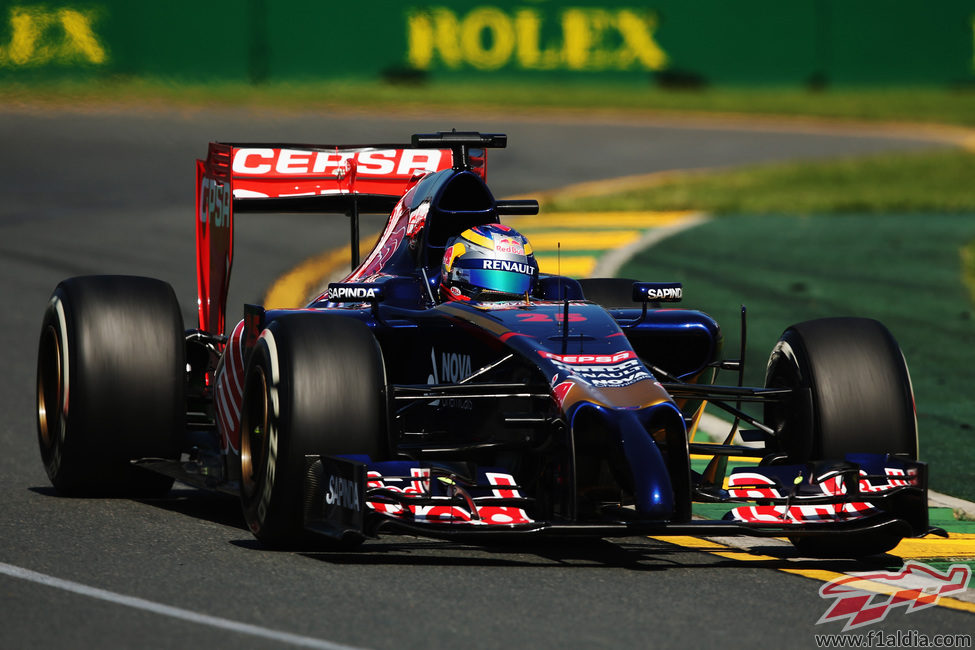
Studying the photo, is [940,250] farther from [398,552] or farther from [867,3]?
[867,3]

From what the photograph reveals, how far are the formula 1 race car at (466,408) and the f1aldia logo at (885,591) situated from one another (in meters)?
0.20

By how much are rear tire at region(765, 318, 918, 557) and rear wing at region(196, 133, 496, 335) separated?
2723 millimetres

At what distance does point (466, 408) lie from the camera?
848cm

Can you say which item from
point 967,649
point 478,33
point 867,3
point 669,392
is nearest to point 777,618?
point 967,649

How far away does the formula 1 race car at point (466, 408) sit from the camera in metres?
7.47

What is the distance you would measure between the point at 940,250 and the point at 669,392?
1335 centimetres

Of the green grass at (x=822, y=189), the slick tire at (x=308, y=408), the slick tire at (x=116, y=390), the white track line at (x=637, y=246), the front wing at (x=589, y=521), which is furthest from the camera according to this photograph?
the green grass at (x=822, y=189)

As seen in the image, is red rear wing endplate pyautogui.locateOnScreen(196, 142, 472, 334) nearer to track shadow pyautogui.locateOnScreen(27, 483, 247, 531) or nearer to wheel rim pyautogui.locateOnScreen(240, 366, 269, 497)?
track shadow pyautogui.locateOnScreen(27, 483, 247, 531)

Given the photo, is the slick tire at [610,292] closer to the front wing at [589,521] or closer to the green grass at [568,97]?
the front wing at [589,521]

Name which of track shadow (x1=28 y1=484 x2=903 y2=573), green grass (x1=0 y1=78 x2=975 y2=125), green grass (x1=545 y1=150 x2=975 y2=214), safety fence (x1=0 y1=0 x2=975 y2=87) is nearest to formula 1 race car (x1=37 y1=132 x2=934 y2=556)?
track shadow (x1=28 y1=484 x2=903 y2=573)

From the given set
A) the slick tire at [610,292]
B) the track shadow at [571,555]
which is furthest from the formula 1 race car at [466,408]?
the slick tire at [610,292]

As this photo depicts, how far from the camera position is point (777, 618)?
6.69 m

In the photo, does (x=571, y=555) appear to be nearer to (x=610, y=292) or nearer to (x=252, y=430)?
(x=252, y=430)

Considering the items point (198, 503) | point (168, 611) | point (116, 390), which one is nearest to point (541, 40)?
point (198, 503)
